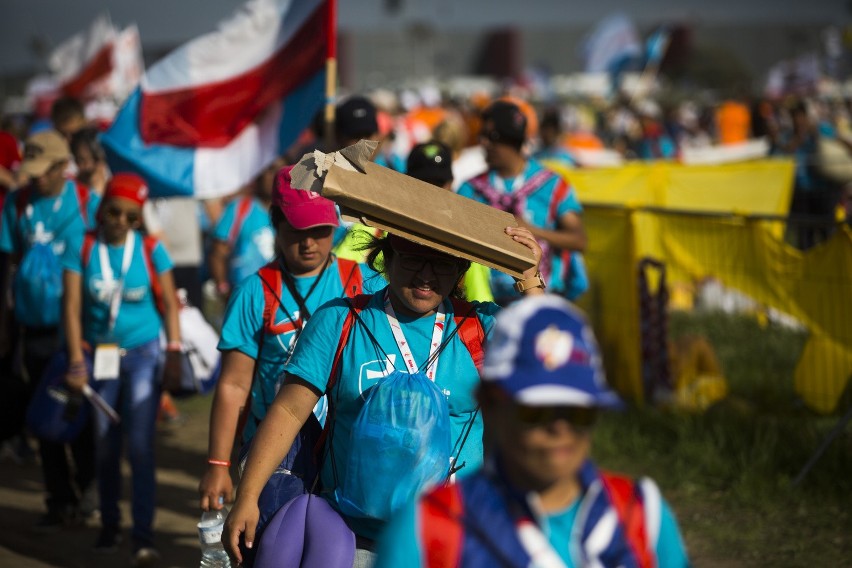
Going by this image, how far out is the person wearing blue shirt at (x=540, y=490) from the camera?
2.22 metres

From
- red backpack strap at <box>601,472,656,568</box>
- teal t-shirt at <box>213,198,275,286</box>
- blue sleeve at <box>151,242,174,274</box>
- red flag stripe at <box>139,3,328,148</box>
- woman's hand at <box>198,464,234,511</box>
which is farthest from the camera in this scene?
teal t-shirt at <box>213,198,275,286</box>

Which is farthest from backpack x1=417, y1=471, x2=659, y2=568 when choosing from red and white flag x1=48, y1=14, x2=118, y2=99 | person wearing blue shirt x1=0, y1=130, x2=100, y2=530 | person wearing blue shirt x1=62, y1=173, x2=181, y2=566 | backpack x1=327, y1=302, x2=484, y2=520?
red and white flag x1=48, y1=14, x2=118, y2=99

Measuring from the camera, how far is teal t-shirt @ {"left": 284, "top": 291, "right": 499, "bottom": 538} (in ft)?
11.3

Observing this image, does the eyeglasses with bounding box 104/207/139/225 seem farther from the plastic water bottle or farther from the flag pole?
the plastic water bottle

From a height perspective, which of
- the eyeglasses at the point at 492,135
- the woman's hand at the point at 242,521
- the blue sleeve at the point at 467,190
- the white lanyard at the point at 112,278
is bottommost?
the woman's hand at the point at 242,521

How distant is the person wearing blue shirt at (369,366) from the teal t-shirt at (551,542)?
1048 mm

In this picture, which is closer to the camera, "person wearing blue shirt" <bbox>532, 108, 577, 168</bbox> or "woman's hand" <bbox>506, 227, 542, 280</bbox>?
"woman's hand" <bbox>506, 227, 542, 280</bbox>

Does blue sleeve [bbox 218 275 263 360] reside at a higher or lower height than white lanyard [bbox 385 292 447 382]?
lower

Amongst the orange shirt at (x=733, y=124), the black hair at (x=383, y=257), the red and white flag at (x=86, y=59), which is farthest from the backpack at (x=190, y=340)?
the orange shirt at (x=733, y=124)

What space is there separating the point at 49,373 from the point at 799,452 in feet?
14.6

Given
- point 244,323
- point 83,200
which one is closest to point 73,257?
point 83,200

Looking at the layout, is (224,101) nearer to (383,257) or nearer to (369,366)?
(383,257)

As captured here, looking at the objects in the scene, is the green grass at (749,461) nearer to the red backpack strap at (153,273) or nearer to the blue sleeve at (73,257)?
the red backpack strap at (153,273)

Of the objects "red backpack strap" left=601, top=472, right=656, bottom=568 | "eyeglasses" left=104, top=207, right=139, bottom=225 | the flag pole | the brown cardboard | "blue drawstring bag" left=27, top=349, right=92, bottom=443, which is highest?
the flag pole
